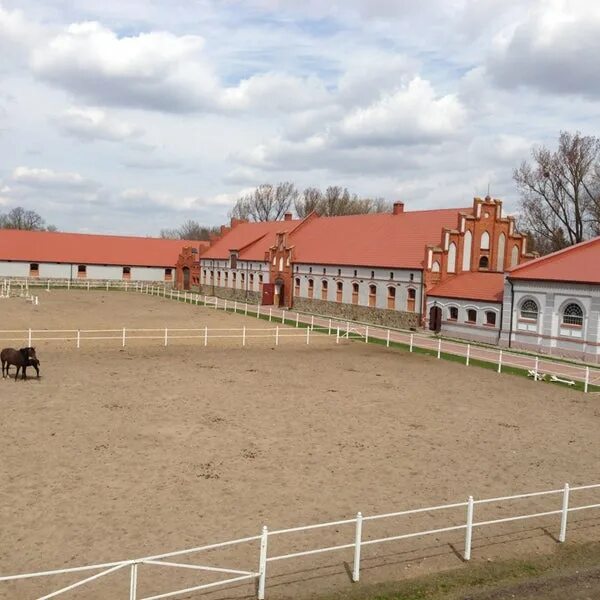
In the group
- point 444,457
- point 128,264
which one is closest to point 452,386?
point 444,457

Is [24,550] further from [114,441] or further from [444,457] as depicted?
[444,457]

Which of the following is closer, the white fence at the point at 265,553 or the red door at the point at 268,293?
the white fence at the point at 265,553

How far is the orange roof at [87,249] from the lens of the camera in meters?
77.3

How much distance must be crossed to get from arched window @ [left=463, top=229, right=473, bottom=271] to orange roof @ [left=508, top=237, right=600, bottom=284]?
27.9ft

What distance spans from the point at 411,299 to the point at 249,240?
1210 inches

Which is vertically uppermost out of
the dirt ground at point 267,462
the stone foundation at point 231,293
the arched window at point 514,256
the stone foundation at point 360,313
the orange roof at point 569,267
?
the arched window at point 514,256

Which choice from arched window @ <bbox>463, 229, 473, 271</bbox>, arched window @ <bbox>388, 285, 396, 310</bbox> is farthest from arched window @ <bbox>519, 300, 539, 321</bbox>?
arched window @ <bbox>388, 285, 396, 310</bbox>

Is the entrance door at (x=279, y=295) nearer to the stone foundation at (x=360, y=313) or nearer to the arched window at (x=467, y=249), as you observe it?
the stone foundation at (x=360, y=313)

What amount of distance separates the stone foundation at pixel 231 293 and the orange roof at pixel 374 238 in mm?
7388

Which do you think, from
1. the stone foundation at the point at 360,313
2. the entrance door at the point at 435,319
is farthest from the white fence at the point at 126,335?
the stone foundation at the point at 360,313

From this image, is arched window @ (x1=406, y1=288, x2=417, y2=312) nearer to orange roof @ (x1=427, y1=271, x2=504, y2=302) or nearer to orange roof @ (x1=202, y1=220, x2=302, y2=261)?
orange roof @ (x1=427, y1=271, x2=504, y2=302)

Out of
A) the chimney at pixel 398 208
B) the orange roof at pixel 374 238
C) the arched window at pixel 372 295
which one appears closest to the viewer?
the orange roof at pixel 374 238

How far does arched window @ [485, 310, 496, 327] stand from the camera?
37472 millimetres

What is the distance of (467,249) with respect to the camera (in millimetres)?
44375
